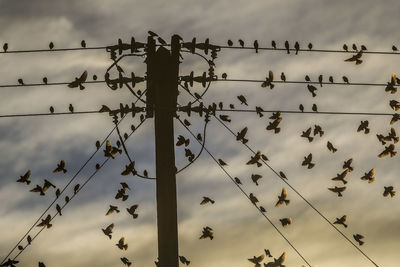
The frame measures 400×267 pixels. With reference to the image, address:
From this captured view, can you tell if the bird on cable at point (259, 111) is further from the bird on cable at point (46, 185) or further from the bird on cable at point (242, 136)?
the bird on cable at point (46, 185)

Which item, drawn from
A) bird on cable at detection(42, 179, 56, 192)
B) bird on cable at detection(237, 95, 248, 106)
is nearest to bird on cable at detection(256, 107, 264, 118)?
bird on cable at detection(237, 95, 248, 106)

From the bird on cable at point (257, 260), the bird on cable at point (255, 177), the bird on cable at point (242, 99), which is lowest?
the bird on cable at point (257, 260)

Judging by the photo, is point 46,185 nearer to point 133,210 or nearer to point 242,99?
point 133,210

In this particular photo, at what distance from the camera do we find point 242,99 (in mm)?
9977

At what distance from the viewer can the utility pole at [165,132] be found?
25.0 feet

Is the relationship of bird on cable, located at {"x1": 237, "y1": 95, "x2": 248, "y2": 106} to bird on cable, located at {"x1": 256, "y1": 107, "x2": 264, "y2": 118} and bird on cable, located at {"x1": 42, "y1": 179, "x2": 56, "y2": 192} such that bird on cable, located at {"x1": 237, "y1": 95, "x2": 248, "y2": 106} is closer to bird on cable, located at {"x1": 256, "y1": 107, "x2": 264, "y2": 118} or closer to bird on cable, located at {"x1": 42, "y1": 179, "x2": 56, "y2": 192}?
bird on cable, located at {"x1": 256, "y1": 107, "x2": 264, "y2": 118}

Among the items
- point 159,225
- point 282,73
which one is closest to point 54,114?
point 159,225

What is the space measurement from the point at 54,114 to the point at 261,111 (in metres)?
3.63

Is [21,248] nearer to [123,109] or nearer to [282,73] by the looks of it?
[123,109]

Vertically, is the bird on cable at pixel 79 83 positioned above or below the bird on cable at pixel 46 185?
above

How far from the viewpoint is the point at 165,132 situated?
317 inches

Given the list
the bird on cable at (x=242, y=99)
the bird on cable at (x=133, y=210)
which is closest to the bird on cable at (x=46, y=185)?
the bird on cable at (x=133, y=210)

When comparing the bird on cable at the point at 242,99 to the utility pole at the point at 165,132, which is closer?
the utility pole at the point at 165,132

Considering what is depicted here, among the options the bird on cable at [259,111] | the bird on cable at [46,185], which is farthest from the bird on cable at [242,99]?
the bird on cable at [46,185]
